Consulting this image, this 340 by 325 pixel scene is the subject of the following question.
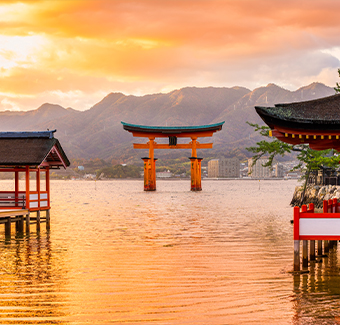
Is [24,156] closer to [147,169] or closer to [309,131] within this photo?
[309,131]

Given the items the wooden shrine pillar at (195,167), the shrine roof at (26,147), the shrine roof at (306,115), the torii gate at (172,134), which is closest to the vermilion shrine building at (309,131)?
the shrine roof at (306,115)

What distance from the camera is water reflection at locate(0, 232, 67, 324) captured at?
744cm

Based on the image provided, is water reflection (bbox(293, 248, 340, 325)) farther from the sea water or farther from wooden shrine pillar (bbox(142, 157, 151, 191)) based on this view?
wooden shrine pillar (bbox(142, 157, 151, 191))

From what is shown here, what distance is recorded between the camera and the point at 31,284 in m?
9.55

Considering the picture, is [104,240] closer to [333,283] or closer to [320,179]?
[333,283]

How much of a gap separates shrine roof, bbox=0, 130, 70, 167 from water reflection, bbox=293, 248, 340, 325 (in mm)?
11911

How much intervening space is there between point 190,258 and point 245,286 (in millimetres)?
3475

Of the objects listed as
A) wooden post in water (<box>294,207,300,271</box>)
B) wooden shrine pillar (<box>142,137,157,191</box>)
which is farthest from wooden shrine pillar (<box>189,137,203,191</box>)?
wooden post in water (<box>294,207,300,271</box>)

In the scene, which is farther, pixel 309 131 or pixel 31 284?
pixel 309 131

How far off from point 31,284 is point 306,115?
7.64 metres

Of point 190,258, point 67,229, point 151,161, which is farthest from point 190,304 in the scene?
point 151,161

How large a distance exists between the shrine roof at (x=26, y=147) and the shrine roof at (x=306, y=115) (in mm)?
10791

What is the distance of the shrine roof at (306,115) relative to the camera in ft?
34.8

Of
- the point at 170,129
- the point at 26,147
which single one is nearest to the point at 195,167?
the point at 170,129
